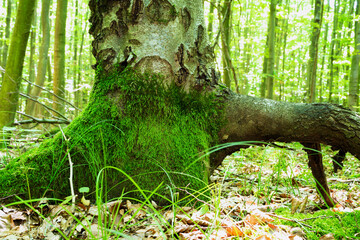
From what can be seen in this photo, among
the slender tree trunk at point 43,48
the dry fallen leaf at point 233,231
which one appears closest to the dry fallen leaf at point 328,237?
the dry fallen leaf at point 233,231

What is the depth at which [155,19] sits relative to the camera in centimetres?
187

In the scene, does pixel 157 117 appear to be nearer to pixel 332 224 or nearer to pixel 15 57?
pixel 332 224

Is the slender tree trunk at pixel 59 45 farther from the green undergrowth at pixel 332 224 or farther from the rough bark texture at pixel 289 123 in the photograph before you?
the green undergrowth at pixel 332 224

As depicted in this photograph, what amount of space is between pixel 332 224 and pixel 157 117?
1236 millimetres

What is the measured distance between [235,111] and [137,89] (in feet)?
2.54

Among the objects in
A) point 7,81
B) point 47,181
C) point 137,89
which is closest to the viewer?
point 47,181

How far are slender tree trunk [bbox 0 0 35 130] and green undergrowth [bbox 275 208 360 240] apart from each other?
3.69m

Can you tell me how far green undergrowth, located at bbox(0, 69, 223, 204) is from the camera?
1.70m

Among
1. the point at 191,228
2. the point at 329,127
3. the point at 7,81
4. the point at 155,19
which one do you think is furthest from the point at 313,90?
the point at 7,81

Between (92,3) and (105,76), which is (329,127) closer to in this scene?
(105,76)

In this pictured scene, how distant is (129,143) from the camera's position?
1.77m

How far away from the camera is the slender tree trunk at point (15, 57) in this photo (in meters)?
3.49

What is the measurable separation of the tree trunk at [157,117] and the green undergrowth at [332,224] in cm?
58

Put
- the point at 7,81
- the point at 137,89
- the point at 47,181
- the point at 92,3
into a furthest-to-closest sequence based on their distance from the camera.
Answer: the point at 7,81 → the point at 92,3 → the point at 137,89 → the point at 47,181
